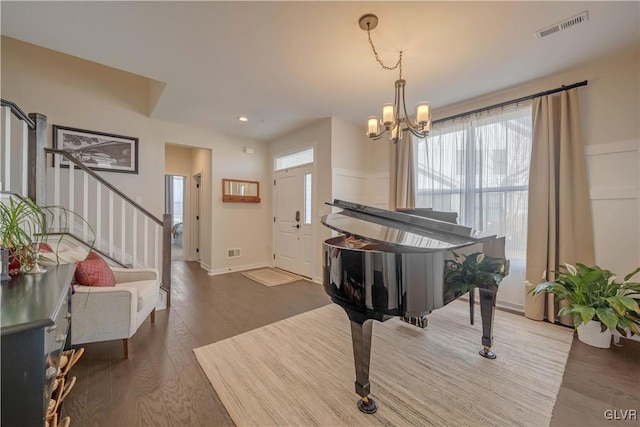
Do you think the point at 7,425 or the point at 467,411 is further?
the point at 467,411

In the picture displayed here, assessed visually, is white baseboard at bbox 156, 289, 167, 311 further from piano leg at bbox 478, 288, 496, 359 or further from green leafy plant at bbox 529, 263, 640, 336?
green leafy plant at bbox 529, 263, 640, 336

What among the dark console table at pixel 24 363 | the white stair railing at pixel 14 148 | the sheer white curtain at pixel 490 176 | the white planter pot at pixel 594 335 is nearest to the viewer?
the dark console table at pixel 24 363

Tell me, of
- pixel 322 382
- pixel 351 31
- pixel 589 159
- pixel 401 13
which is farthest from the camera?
pixel 589 159

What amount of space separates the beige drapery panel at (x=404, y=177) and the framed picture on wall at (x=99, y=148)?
13.4 feet

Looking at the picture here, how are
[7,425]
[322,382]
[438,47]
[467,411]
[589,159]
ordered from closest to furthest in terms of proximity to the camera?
1. [7,425]
2. [467,411]
3. [322,382]
4. [438,47]
5. [589,159]

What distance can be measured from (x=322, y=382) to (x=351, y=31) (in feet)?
8.95

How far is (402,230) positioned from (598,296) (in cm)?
196

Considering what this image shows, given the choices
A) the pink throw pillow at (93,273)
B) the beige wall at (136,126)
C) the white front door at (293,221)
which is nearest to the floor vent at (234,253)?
the beige wall at (136,126)

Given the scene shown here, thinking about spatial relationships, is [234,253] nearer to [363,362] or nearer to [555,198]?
[363,362]

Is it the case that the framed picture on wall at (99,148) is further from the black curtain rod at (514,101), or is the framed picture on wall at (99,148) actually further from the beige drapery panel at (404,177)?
the black curtain rod at (514,101)

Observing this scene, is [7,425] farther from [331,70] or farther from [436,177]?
[436,177]

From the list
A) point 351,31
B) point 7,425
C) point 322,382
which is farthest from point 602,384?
point 351,31

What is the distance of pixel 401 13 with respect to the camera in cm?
195

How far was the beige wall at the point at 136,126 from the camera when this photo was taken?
333cm
